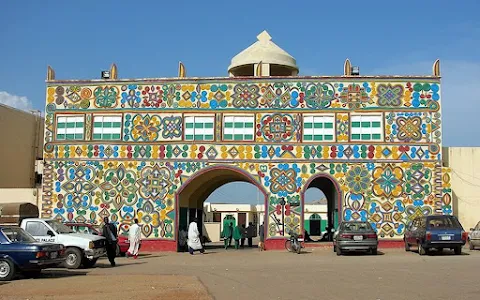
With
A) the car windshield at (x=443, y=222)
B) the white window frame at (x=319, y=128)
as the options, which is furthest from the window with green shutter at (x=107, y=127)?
the car windshield at (x=443, y=222)

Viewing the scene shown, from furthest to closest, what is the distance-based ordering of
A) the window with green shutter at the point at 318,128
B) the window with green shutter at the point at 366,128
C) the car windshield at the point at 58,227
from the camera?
the window with green shutter at the point at 318,128 → the window with green shutter at the point at 366,128 → the car windshield at the point at 58,227

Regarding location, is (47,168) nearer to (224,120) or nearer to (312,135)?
(224,120)

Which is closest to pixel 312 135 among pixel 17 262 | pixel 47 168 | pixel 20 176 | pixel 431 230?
pixel 431 230

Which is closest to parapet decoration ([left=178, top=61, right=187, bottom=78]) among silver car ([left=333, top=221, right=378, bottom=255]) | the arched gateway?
the arched gateway

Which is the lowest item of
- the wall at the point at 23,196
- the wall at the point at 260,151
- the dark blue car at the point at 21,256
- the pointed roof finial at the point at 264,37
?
the dark blue car at the point at 21,256

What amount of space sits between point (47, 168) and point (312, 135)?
12491mm

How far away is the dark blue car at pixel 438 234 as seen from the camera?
21.4 m

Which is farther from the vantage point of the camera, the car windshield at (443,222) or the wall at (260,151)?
the wall at (260,151)

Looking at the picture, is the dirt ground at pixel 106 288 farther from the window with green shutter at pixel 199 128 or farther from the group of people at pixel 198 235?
the window with green shutter at pixel 199 128

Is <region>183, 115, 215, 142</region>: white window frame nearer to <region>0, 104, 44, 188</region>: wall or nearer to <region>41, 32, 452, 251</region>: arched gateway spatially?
<region>41, 32, 452, 251</region>: arched gateway

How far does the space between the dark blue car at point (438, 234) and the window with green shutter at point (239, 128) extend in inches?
334

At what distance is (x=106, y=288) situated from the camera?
12320 mm

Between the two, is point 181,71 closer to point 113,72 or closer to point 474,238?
point 113,72

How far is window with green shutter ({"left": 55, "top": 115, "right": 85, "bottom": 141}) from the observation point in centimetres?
2806
